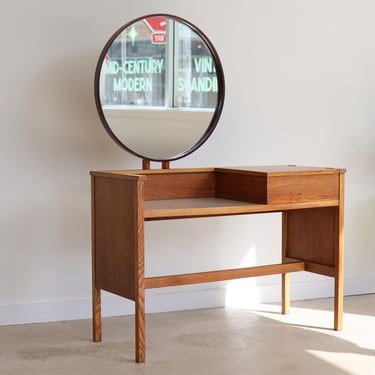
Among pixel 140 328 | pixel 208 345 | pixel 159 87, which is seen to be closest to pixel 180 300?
pixel 208 345

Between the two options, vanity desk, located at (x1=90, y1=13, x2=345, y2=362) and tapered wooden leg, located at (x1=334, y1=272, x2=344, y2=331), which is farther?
tapered wooden leg, located at (x1=334, y1=272, x2=344, y2=331)

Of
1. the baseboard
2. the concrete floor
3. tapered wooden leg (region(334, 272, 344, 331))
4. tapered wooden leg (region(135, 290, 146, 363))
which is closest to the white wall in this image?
the baseboard

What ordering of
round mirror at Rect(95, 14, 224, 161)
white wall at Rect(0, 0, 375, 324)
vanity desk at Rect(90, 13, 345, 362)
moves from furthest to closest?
white wall at Rect(0, 0, 375, 324)
round mirror at Rect(95, 14, 224, 161)
vanity desk at Rect(90, 13, 345, 362)

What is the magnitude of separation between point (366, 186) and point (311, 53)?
33.5 inches

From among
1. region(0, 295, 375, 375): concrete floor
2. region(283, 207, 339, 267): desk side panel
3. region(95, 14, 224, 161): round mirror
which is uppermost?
region(95, 14, 224, 161): round mirror

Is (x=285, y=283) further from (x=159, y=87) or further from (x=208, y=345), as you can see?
(x=159, y=87)

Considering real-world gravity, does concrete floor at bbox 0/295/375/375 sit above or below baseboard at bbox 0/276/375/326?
below

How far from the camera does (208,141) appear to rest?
4148 millimetres

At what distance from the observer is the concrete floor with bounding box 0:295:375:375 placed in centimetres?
314

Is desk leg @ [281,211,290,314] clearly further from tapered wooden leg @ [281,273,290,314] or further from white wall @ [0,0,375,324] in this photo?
white wall @ [0,0,375,324]

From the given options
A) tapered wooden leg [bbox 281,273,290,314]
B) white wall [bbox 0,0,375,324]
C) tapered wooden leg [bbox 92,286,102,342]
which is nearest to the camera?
tapered wooden leg [bbox 92,286,102,342]

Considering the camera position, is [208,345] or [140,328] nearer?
[140,328]

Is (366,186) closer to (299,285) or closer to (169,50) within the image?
(299,285)

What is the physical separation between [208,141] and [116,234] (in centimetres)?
100
